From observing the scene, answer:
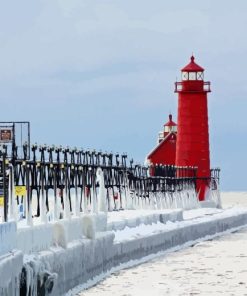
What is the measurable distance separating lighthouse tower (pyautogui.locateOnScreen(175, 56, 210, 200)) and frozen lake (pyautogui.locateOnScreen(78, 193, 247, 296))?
22212 millimetres

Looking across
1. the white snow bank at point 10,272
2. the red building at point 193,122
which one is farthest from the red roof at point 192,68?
the white snow bank at point 10,272

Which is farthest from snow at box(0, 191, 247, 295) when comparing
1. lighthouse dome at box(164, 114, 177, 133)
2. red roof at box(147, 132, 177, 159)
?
lighthouse dome at box(164, 114, 177, 133)

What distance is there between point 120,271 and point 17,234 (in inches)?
416

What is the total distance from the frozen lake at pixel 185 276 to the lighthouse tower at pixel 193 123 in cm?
2221

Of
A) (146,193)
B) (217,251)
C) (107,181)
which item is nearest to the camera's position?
(217,251)

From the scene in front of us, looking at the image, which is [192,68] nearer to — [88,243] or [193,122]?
[193,122]

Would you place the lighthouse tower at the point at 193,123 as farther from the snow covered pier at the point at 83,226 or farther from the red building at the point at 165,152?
the red building at the point at 165,152

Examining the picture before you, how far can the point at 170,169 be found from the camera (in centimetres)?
6788

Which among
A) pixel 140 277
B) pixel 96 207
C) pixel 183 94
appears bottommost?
pixel 140 277

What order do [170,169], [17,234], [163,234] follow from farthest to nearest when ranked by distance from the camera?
[170,169]
[163,234]
[17,234]

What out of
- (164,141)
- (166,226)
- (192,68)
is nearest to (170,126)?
(164,141)

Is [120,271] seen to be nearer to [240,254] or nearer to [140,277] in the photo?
[140,277]

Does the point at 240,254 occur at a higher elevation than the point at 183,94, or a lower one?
lower

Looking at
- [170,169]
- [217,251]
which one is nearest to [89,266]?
[217,251]
